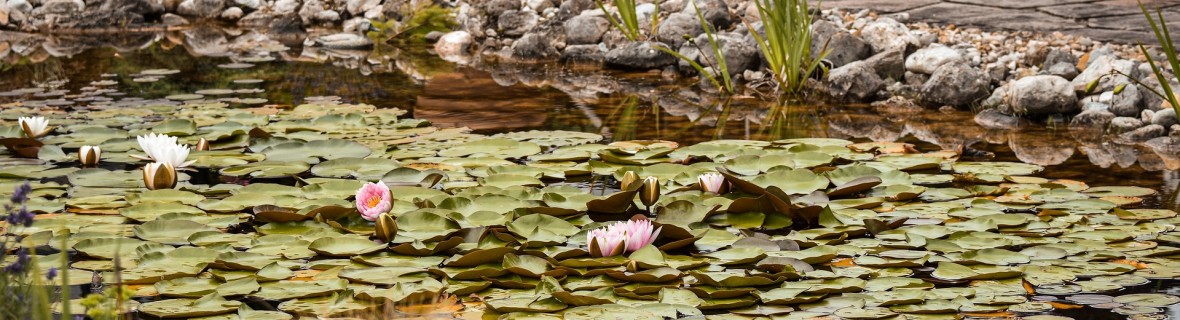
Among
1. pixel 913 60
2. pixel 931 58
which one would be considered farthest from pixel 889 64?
pixel 931 58

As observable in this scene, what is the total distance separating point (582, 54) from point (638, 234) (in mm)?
4601

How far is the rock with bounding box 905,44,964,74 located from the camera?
5.18m

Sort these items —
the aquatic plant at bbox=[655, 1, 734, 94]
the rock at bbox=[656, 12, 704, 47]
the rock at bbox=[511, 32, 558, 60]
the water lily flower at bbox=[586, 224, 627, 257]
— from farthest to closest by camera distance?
the rock at bbox=[511, 32, 558, 60], the rock at bbox=[656, 12, 704, 47], the aquatic plant at bbox=[655, 1, 734, 94], the water lily flower at bbox=[586, 224, 627, 257]

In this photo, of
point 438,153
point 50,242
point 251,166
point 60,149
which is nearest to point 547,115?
point 438,153

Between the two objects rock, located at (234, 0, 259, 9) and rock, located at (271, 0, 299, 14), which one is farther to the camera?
rock, located at (234, 0, 259, 9)

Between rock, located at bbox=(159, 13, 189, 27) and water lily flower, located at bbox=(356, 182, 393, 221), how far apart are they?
25.9ft

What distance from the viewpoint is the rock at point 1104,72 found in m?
4.63

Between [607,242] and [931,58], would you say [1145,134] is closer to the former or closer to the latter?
[931,58]

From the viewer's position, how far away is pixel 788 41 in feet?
17.1

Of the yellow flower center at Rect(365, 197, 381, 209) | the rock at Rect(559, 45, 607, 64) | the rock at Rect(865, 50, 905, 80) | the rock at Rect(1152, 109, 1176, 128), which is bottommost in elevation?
the rock at Rect(559, 45, 607, 64)

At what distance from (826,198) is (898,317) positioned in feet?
3.11

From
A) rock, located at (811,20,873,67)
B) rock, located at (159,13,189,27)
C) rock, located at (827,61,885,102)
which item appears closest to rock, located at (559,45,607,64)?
rock, located at (811,20,873,67)

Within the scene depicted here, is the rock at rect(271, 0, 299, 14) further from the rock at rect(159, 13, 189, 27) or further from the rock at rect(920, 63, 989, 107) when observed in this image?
the rock at rect(920, 63, 989, 107)

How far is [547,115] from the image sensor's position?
492 cm
